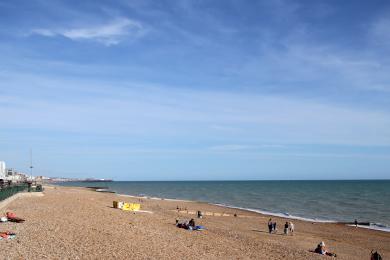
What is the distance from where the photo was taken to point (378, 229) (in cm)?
3812

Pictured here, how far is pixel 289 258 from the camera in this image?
2098 centimetres

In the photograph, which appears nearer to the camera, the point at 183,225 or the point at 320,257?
the point at 320,257

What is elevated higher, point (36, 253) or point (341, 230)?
point (36, 253)

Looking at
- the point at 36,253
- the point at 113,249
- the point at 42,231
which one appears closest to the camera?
the point at 36,253

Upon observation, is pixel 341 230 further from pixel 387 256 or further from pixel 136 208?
pixel 136 208

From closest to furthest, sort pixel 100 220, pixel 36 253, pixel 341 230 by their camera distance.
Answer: pixel 36 253 < pixel 100 220 < pixel 341 230

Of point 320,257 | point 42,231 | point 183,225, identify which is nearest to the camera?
point 42,231

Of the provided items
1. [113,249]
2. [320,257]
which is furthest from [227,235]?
[113,249]

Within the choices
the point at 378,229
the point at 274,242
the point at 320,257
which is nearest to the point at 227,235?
the point at 274,242

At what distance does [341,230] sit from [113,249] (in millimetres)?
24492

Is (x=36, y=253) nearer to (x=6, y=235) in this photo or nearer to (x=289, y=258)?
(x=6, y=235)

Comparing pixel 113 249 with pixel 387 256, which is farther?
pixel 387 256

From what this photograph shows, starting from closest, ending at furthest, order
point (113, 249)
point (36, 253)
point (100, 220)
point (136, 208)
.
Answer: point (36, 253) < point (113, 249) < point (100, 220) < point (136, 208)

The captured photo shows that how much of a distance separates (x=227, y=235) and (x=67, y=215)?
33.9ft
